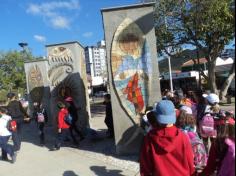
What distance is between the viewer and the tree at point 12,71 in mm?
52062

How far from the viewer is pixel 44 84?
20547 mm

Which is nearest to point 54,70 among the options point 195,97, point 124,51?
point 124,51

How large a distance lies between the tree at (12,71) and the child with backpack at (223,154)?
4958 centimetres

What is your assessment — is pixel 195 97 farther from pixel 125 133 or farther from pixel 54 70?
pixel 54 70

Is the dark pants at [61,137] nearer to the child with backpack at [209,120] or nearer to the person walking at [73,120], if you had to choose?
the person walking at [73,120]

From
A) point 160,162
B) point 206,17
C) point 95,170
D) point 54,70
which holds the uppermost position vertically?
point 206,17

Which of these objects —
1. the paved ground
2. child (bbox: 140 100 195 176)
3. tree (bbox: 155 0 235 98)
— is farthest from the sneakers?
tree (bbox: 155 0 235 98)

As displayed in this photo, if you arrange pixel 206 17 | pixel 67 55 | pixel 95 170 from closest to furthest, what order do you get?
pixel 95 170, pixel 67 55, pixel 206 17

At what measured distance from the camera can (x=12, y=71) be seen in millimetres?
53938

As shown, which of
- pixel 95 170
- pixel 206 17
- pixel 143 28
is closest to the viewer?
pixel 95 170

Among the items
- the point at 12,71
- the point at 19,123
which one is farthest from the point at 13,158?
the point at 12,71

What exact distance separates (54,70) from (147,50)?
5.28 m

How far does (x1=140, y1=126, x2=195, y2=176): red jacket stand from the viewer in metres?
4.25

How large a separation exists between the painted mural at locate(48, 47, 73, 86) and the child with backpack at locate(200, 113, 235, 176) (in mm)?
10144
